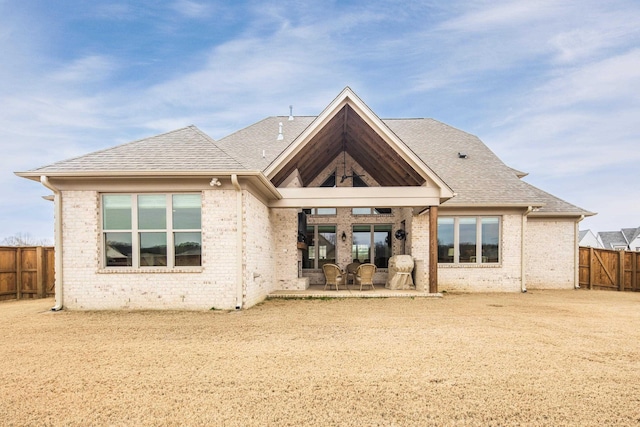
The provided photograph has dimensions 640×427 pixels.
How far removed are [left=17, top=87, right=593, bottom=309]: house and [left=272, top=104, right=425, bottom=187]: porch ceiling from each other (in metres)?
0.07

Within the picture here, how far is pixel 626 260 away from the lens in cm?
1463

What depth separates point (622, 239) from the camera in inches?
1753

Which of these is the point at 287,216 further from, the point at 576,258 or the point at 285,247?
the point at 576,258


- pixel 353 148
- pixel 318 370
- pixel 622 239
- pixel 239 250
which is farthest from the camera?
pixel 622 239

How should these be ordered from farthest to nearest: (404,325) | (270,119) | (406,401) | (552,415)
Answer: (270,119)
(404,325)
(406,401)
(552,415)

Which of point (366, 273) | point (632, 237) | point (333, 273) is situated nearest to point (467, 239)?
point (366, 273)

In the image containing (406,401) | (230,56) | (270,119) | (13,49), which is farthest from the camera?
(270,119)

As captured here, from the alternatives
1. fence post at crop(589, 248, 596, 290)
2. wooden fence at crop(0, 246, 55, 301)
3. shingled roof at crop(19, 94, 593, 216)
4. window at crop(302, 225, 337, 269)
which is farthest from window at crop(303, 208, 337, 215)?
fence post at crop(589, 248, 596, 290)

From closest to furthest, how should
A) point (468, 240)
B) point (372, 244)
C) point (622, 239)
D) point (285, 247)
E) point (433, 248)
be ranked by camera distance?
point (433, 248)
point (285, 247)
point (468, 240)
point (372, 244)
point (622, 239)

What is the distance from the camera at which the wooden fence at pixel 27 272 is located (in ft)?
39.0

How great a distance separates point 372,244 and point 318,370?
10.5 m

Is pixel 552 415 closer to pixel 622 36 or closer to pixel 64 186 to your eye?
pixel 64 186

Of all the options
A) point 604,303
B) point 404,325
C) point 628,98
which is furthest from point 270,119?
point 628,98

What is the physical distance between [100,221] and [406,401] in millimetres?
7972
